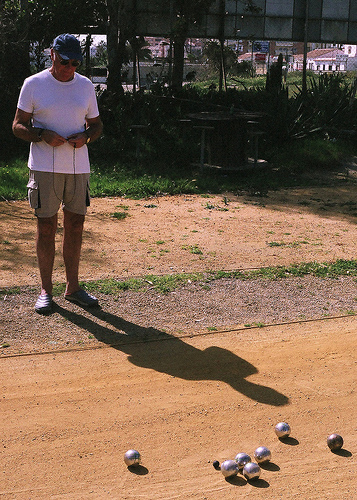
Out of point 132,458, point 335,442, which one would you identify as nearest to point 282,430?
point 335,442

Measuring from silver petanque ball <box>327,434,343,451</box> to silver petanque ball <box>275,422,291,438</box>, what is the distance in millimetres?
221

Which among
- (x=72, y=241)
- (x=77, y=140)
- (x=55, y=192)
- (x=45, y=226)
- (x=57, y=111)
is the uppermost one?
(x=57, y=111)

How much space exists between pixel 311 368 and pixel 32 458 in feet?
6.58

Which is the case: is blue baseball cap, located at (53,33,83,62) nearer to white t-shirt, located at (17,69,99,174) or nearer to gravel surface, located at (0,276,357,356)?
white t-shirt, located at (17,69,99,174)

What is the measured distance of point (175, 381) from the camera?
434 cm

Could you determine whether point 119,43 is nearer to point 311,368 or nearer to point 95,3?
point 95,3

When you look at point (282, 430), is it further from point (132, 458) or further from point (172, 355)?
point (172, 355)

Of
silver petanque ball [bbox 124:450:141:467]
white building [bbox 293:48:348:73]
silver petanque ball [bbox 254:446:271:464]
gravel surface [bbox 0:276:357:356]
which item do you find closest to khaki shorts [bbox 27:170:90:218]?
gravel surface [bbox 0:276:357:356]

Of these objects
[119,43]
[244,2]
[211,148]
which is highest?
[244,2]

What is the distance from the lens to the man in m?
4.96

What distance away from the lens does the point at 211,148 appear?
40.2ft

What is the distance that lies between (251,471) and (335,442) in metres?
0.56

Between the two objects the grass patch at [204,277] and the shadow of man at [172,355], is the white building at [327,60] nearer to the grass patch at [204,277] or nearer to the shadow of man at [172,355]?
the grass patch at [204,277]

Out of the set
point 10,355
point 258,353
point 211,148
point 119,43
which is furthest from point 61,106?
point 119,43
